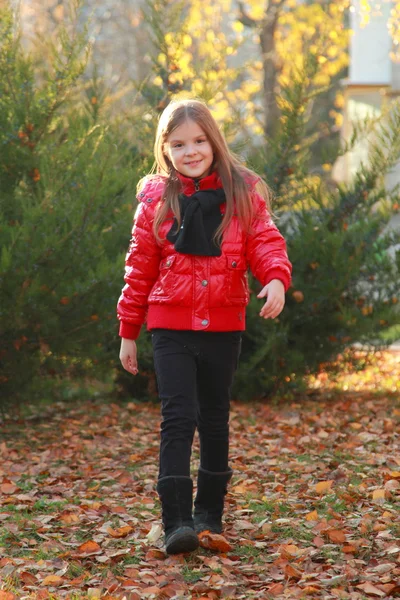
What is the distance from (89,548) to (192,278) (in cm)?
115

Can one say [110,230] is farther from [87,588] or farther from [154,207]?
[87,588]

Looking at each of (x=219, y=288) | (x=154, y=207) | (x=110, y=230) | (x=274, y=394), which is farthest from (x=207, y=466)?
(x=274, y=394)

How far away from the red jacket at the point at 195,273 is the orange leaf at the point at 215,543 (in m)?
0.81

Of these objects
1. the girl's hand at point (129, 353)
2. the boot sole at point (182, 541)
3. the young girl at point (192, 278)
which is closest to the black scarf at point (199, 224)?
the young girl at point (192, 278)

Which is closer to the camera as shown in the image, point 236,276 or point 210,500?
point 236,276

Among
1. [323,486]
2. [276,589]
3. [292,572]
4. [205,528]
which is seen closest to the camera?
[276,589]

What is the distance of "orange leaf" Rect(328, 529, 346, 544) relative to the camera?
3.58 meters

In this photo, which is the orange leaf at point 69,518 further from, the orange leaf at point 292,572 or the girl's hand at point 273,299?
the girl's hand at point 273,299

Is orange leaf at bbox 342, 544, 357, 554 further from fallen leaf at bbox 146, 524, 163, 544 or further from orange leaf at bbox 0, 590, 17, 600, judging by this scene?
orange leaf at bbox 0, 590, 17, 600

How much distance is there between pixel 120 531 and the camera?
3.83m

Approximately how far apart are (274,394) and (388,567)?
12.4ft

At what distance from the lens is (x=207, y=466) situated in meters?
3.70

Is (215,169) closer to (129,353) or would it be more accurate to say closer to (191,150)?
(191,150)

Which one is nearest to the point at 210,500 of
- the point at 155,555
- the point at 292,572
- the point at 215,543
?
the point at 215,543
